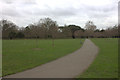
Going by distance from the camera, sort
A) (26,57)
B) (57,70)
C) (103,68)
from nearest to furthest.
Answer: (57,70) < (103,68) < (26,57)

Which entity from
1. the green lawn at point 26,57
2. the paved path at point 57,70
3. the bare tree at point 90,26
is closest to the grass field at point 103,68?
the paved path at point 57,70

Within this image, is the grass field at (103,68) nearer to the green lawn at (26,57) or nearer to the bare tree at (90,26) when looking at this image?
the green lawn at (26,57)

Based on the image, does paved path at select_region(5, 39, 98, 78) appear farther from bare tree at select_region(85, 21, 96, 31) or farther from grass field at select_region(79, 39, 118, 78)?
bare tree at select_region(85, 21, 96, 31)

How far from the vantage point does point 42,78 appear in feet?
18.9

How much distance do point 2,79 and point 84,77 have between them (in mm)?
3554

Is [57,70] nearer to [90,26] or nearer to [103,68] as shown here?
[103,68]

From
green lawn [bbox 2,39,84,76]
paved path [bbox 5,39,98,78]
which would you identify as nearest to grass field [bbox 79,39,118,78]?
paved path [bbox 5,39,98,78]

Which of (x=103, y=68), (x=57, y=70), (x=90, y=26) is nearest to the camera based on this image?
(x=57, y=70)

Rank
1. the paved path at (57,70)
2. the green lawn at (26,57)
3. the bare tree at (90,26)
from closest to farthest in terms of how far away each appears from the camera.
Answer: the paved path at (57,70) < the green lawn at (26,57) < the bare tree at (90,26)

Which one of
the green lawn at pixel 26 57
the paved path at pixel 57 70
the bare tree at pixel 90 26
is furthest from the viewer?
the bare tree at pixel 90 26

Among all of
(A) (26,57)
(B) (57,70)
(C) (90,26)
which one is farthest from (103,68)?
(C) (90,26)

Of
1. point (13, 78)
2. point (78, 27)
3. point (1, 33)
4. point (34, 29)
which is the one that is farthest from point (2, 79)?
point (78, 27)

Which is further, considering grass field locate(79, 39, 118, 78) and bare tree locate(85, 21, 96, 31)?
bare tree locate(85, 21, 96, 31)

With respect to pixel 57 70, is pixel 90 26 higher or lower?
higher
